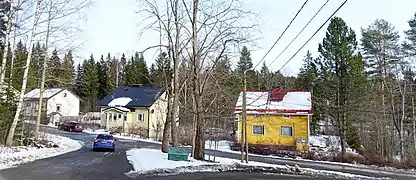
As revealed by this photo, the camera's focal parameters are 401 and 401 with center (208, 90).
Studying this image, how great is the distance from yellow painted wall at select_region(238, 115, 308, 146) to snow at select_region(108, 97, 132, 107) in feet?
78.0

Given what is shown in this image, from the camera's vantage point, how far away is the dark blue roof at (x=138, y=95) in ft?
183

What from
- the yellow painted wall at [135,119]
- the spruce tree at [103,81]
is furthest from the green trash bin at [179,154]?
the spruce tree at [103,81]

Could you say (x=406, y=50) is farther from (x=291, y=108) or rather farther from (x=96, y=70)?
(x=96, y=70)

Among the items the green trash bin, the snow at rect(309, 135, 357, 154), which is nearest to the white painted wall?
the snow at rect(309, 135, 357, 154)

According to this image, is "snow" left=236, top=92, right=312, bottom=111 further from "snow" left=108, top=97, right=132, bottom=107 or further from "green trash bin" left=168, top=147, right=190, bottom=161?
"snow" left=108, top=97, right=132, bottom=107

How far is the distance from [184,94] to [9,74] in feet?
39.4

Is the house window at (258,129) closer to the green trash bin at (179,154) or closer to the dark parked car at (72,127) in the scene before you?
the green trash bin at (179,154)

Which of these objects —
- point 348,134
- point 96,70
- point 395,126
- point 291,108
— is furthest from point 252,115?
point 96,70

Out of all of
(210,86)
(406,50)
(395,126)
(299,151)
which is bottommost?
(299,151)

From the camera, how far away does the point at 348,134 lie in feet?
117

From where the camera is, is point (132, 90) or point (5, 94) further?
point (132, 90)

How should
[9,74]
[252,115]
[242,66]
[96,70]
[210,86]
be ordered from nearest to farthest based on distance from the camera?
[210,86] → [242,66] → [9,74] → [252,115] → [96,70]

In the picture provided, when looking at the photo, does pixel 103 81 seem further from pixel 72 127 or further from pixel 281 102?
pixel 281 102

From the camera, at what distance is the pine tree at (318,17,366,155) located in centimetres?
3450
